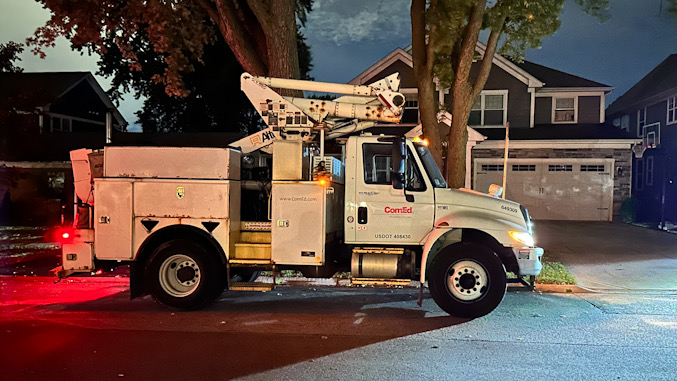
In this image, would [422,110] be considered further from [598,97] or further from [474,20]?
[598,97]

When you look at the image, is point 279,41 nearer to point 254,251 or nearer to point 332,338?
point 254,251

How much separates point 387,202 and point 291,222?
1.39m

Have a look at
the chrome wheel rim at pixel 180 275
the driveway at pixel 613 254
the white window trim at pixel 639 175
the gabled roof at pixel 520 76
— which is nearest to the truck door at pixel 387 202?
the chrome wheel rim at pixel 180 275

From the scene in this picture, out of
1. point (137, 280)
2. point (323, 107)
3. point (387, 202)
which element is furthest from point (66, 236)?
point (387, 202)

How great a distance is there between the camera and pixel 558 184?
63.4ft

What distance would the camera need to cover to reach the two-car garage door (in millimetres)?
19031

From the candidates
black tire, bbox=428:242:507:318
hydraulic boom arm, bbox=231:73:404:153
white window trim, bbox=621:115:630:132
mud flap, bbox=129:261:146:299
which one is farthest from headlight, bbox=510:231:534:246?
white window trim, bbox=621:115:630:132

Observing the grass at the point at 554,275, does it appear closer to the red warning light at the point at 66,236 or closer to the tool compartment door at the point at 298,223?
the tool compartment door at the point at 298,223

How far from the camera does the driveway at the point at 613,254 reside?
9.12 metres

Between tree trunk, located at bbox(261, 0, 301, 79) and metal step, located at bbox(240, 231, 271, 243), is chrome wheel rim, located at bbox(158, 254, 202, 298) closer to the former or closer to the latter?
metal step, located at bbox(240, 231, 271, 243)

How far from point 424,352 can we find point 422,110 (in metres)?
6.19

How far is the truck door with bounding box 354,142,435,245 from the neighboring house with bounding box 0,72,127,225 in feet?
14.4

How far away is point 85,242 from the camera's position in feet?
24.1

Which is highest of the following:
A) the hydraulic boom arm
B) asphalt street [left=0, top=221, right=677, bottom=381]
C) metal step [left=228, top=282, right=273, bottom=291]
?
the hydraulic boom arm
